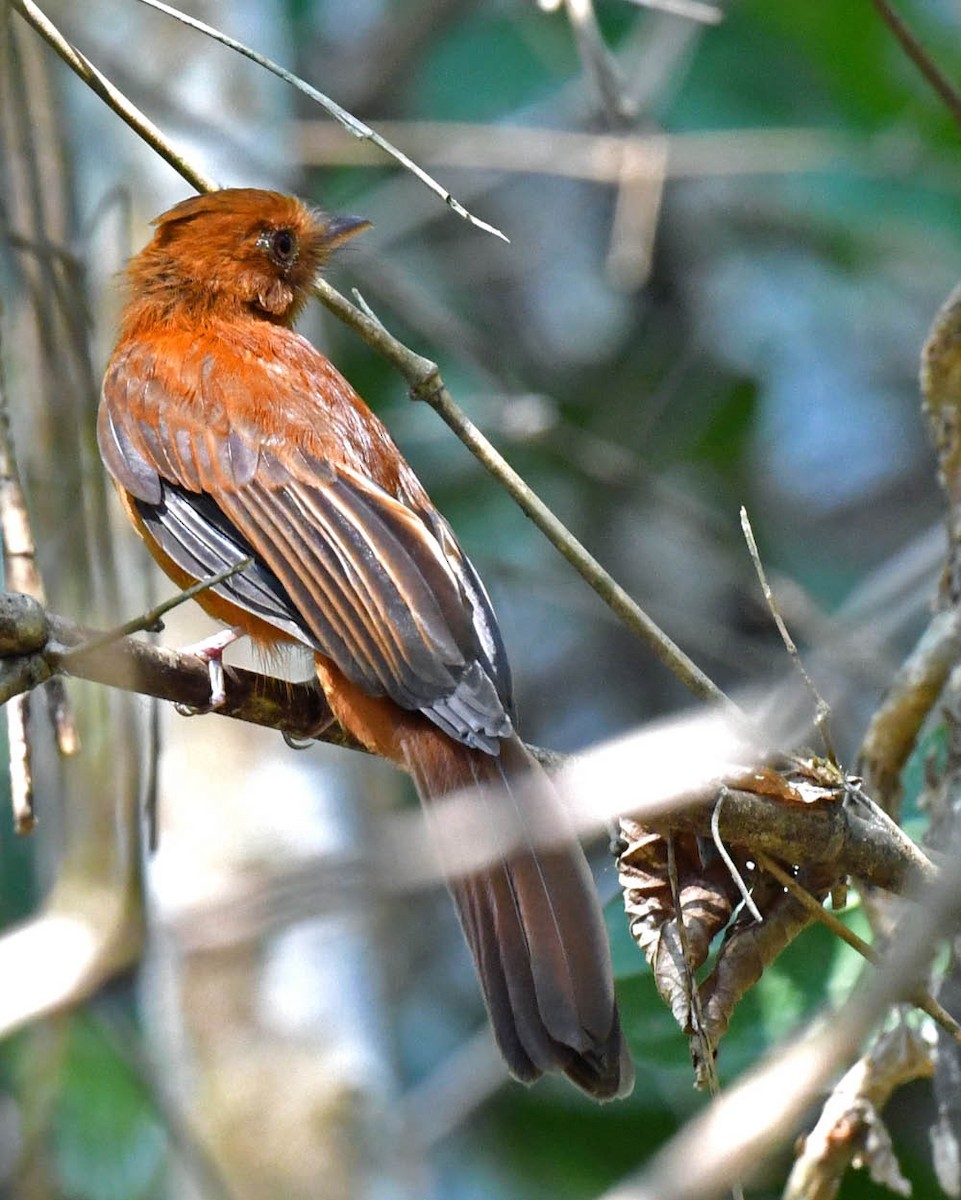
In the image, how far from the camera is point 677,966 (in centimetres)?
252

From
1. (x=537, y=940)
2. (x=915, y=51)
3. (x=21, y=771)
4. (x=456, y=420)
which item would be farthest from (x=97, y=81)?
(x=915, y=51)

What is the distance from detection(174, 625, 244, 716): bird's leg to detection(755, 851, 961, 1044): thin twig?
0.82 m

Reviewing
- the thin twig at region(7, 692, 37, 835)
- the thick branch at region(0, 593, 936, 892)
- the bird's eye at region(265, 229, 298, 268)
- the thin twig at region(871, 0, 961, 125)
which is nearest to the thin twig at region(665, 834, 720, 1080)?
the thick branch at region(0, 593, 936, 892)

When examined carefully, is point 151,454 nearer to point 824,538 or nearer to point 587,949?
point 587,949

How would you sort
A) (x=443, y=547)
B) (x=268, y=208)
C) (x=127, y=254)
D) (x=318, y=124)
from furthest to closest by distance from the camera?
(x=318, y=124), (x=127, y=254), (x=268, y=208), (x=443, y=547)

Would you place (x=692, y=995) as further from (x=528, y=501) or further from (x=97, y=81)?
(x=97, y=81)

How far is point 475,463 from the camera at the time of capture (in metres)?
6.51

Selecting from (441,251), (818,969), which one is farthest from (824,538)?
(818,969)

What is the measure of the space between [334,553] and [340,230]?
4.23 ft

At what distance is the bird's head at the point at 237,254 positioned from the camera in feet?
12.7

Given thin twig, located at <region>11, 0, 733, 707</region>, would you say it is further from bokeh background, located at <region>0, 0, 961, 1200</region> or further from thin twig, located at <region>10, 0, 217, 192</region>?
bokeh background, located at <region>0, 0, 961, 1200</region>

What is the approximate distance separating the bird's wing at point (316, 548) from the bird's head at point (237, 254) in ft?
1.03

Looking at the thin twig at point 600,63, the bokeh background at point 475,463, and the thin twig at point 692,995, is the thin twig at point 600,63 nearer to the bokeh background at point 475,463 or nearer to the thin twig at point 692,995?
the bokeh background at point 475,463

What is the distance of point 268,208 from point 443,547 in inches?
46.5
